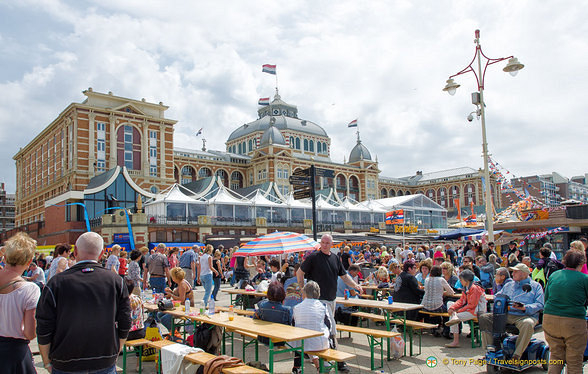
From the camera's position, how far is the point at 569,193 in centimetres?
9162

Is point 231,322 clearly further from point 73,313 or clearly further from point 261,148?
point 261,148

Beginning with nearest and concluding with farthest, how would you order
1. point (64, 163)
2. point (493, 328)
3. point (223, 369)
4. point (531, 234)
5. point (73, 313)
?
point (73, 313), point (223, 369), point (493, 328), point (531, 234), point (64, 163)

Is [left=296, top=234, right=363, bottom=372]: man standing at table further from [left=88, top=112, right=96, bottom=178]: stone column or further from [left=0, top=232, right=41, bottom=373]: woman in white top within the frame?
[left=88, top=112, right=96, bottom=178]: stone column

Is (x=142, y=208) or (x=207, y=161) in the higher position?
(x=207, y=161)

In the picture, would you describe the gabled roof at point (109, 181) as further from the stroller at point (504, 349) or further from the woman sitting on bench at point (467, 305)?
the stroller at point (504, 349)

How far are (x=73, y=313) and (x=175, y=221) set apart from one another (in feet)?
107

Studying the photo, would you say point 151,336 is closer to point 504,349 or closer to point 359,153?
point 504,349

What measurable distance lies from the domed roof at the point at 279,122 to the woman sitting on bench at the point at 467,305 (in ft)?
202

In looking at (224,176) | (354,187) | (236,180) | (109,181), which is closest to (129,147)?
(109,181)

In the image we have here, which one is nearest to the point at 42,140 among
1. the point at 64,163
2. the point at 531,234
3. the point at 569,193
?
the point at 64,163

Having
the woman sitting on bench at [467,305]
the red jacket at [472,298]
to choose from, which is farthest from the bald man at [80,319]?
the red jacket at [472,298]

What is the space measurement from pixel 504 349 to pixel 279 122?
64.4 metres

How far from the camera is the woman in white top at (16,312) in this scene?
3.58 m

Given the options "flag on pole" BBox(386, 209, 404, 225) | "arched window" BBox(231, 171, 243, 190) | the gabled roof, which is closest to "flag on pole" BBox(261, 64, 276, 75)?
"arched window" BBox(231, 171, 243, 190)
